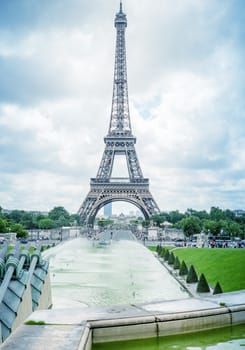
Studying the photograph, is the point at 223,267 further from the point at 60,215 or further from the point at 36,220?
the point at 60,215

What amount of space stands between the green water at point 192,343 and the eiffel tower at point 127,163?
80.3 meters

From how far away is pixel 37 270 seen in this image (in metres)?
12.9

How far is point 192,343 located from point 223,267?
75.1ft

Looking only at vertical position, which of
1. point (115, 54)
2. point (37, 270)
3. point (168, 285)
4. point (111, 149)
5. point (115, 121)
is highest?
point (115, 54)

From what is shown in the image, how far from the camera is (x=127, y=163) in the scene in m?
91.6

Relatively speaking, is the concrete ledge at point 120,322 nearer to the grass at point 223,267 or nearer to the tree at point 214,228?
the grass at point 223,267

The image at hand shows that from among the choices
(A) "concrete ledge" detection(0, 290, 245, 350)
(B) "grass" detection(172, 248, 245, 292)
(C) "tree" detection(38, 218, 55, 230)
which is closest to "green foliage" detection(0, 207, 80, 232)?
(C) "tree" detection(38, 218, 55, 230)

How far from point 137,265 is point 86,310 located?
28.9 m

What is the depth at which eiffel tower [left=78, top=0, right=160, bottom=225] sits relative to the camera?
87.5 metres

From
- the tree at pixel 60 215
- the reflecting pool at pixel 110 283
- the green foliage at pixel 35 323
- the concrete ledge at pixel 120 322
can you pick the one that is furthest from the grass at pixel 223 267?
the tree at pixel 60 215

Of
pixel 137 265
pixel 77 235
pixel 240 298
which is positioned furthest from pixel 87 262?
pixel 77 235

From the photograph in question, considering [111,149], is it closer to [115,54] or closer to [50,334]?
[115,54]

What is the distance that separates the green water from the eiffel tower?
263 feet

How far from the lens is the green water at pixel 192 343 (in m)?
4.11
